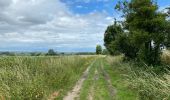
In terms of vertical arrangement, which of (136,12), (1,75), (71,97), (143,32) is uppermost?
(136,12)

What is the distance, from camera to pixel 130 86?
1555 cm

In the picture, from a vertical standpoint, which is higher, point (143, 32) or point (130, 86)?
point (143, 32)

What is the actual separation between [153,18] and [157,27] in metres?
0.72

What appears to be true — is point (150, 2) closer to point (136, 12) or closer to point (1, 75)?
point (136, 12)

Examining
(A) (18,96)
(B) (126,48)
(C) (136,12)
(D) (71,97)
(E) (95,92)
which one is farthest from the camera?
(B) (126,48)

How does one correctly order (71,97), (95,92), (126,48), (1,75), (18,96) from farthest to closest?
(126,48) < (95,92) < (71,97) < (1,75) < (18,96)

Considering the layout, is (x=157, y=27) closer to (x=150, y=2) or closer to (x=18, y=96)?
(x=150, y=2)

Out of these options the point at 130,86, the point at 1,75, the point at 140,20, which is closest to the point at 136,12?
the point at 140,20

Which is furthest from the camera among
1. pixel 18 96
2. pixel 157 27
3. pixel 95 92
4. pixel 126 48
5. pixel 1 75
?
pixel 126 48

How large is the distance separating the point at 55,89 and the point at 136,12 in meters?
9.35

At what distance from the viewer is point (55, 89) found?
51.6 ft

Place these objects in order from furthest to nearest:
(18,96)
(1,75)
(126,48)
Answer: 1. (126,48)
2. (1,75)
3. (18,96)

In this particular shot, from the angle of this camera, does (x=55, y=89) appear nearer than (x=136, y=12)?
Yes

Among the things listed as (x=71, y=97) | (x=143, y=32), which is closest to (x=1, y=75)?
(x=71, y=97)
